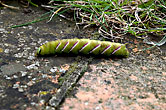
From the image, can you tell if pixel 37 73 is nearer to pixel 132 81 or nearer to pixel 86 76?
pixel 86 76

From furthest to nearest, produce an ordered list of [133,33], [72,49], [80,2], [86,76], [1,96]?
[80,2] < [133,33] < [72,49] < [86,76] < [1,96]

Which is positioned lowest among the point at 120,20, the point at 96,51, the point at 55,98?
the point at 55,98

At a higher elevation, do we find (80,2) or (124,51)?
(80,2)

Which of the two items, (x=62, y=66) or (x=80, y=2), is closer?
(x=62, y=66)

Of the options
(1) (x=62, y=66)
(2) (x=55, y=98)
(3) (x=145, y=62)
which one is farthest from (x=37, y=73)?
(3) (x=145, y=62)

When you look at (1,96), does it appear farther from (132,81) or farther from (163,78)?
(163,78)

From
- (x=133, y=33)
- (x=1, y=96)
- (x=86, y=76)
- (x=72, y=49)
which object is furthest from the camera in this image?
(x=133, y=33)

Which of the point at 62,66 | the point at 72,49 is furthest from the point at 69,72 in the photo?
the point at 72,49
